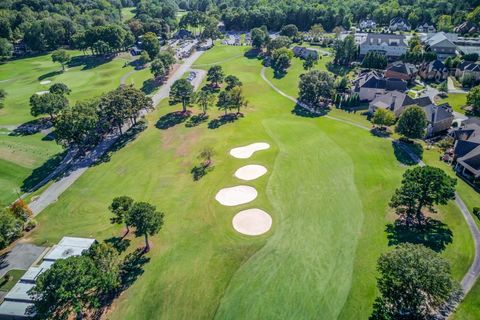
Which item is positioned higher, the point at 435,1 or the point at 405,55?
the point at 435,1

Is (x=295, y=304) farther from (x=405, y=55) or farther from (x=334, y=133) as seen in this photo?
(x=405, y=55)

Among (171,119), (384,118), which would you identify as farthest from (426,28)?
(171,119)

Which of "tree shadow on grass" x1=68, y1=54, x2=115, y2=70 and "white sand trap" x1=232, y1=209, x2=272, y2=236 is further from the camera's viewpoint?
"tree shadow on grass" x1=68, y1=54, x2=115, y2=70

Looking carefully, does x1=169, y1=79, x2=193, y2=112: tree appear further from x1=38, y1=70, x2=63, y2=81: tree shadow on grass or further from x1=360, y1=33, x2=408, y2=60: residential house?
x1=360, y1=33, x2=408, y2=60: residential house

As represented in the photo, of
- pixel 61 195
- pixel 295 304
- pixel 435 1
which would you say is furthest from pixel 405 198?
pixel 435 1

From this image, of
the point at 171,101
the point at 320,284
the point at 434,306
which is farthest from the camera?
the point at 171,101

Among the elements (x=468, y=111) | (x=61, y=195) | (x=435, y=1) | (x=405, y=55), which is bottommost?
(x=61, y=195)

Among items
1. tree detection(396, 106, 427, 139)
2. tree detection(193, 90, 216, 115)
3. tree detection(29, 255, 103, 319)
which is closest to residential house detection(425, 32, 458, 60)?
tree detection(396, 106, 427, 139)
